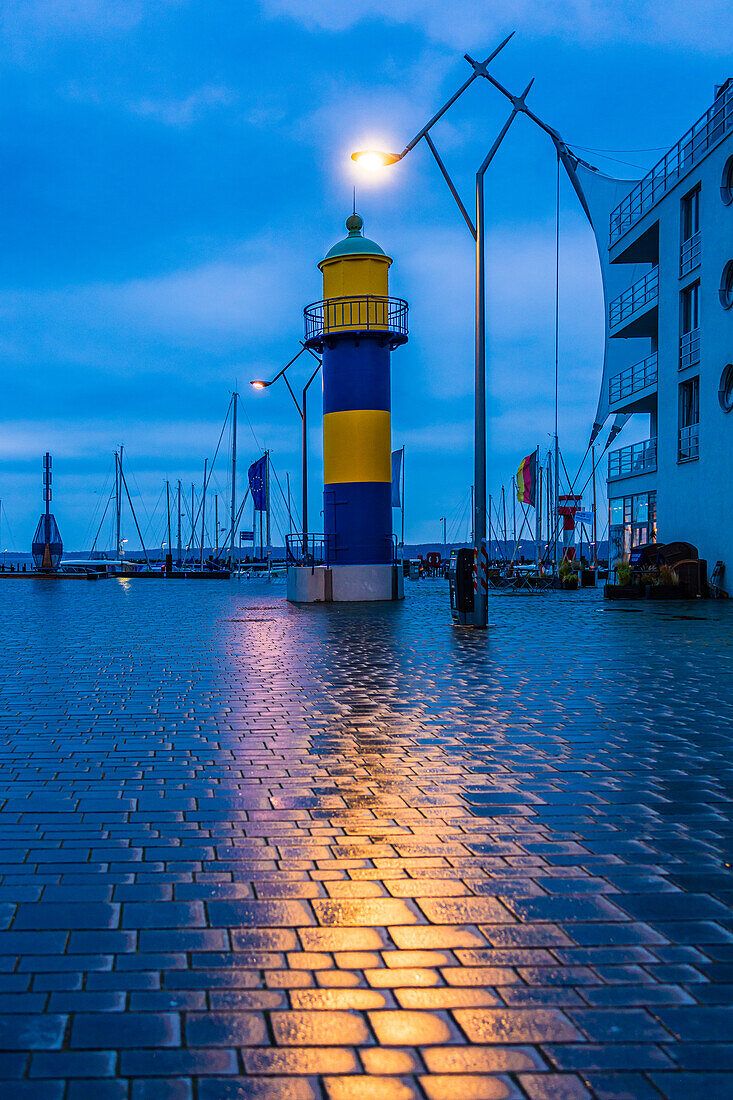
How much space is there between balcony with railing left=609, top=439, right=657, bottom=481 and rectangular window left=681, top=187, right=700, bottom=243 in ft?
26.4

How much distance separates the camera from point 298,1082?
8.52 ft

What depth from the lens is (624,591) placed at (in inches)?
1114

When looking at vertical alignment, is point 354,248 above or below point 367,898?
above

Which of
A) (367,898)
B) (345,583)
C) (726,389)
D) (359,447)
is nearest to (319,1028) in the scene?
(367,898)

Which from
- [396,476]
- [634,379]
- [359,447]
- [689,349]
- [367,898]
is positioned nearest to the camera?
[367,898]

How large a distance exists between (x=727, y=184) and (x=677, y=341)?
5741mm

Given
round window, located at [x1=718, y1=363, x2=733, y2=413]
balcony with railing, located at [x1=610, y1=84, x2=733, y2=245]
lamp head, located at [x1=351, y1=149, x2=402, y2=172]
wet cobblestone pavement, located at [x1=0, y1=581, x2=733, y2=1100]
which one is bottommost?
wet cobblestone pavement, located at [x1=0, y1=581, x2=733, y2=1100]

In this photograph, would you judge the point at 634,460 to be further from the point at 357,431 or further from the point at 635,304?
the point at 357,431

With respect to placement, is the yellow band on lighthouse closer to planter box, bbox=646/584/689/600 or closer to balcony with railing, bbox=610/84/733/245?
planter box, bbox=646/584/689/600

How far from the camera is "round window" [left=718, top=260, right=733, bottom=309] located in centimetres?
2840

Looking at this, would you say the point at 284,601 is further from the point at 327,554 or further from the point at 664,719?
the point at 664,719

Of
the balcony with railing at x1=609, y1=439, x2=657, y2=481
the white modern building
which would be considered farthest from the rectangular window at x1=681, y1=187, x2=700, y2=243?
the balcony with railing at x1=609, y1=439, x2=657, y2=481

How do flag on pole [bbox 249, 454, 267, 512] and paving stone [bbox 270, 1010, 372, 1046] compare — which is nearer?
paving stone [bbox 270, 1010, 372, 1046]

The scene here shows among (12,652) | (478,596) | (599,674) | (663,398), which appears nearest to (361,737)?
(599,674)
